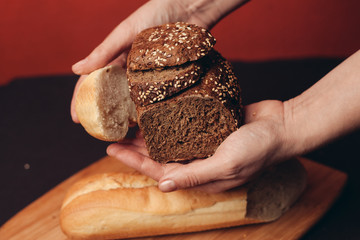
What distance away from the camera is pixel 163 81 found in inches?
80.4

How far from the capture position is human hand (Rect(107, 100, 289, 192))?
1964 mm

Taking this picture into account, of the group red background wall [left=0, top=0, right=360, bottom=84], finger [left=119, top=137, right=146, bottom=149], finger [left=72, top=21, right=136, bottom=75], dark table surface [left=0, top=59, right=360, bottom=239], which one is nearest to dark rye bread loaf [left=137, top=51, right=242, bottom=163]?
finger [left=119, top=137, right=146, bottom=149]

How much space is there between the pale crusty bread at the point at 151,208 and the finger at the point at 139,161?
12cm

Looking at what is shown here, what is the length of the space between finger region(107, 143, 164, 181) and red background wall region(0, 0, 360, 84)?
2242 mm

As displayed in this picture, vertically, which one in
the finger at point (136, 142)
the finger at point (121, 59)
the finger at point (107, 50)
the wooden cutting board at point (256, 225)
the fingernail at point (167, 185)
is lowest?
the wooden cutting board at point (256, 225)

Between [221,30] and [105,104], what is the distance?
241 centimetres

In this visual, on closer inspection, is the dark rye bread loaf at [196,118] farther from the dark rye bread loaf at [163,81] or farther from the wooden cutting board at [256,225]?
the wooden cutting board at [256,225]

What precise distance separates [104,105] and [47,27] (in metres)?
2.38

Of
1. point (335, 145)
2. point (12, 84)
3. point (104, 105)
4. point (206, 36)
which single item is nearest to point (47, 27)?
point (12, 84)

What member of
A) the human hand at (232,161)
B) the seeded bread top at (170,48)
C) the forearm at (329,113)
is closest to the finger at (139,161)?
the human hand at (232,161)

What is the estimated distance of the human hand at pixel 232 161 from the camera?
196cm

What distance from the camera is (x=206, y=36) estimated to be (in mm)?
2131

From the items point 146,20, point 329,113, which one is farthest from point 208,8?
point 329,113

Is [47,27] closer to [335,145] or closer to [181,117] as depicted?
[181,117]
